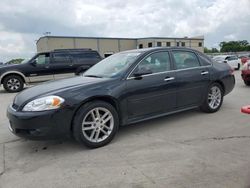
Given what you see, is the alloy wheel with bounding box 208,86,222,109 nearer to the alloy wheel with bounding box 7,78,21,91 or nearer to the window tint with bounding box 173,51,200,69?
the window tint with bounding box 173,51,200,69

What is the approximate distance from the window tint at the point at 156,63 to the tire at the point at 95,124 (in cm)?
96

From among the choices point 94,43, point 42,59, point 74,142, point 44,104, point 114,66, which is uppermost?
point 94,43

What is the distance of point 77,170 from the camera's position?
10.7ft

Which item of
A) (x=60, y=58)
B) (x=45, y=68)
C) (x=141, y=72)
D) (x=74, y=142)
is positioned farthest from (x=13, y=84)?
(x=141, y=72)

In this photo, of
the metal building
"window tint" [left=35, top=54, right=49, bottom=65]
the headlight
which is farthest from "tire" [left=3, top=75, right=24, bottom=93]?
the metal building

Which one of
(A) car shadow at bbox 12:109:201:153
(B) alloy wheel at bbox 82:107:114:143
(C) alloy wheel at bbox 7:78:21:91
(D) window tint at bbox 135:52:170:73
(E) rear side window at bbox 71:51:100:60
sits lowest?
(A) car shadow at bbox 12:109:201:153

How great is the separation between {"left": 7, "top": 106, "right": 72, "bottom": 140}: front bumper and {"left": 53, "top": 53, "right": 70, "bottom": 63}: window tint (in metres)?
8.83

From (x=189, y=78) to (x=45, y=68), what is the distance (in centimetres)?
846

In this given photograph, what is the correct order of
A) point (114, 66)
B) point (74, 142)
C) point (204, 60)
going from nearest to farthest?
point (74, 142) → point (114, 66) → point (204, 60)

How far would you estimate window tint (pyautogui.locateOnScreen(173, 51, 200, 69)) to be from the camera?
5105 mm

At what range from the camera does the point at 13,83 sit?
11.3m

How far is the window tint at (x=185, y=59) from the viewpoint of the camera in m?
5.11

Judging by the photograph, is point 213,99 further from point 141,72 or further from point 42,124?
point 42,124

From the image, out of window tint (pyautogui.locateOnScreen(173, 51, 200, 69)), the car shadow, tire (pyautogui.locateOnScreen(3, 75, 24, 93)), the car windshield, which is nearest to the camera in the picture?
the car shadow
